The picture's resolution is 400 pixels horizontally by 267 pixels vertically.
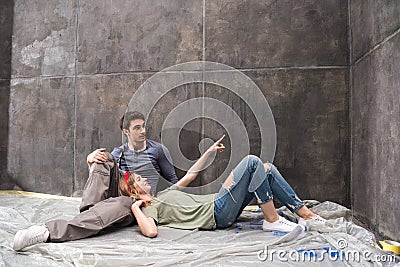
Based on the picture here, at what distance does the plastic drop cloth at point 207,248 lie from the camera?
1896 millimetres

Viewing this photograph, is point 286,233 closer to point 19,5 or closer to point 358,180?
point 358,180

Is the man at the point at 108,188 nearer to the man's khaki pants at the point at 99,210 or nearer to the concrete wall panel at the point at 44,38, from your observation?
the man's khaki pants at the point at 99,210

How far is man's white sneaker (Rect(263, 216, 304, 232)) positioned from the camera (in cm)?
244

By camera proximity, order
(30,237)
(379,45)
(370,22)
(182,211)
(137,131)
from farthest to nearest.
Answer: (137,131) → (370,22) → (379,45) → (182,211) → (30,237)


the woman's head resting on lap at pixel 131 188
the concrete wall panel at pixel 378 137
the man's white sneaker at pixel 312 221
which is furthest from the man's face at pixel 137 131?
the concrete wall panel at pixel 378 137

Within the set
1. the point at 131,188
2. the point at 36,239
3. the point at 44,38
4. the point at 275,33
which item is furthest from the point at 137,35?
the point at 36,239

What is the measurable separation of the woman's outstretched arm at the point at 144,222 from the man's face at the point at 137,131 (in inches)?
31.2

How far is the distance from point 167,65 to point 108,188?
62.3 inches

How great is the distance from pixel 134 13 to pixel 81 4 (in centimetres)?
59

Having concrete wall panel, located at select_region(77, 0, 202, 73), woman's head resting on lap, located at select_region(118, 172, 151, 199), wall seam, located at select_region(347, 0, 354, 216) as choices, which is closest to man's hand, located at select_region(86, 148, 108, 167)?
woman's head resting on lap, located at select_region(118, 172, 151, 199)

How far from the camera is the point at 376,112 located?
2.81 metres

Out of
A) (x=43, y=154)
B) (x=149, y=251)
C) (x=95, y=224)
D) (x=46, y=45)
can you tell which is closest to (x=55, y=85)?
(x=46, y=45)

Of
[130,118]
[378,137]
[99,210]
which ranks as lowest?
[99,210]

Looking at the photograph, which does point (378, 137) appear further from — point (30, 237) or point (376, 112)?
point (30, 237)
